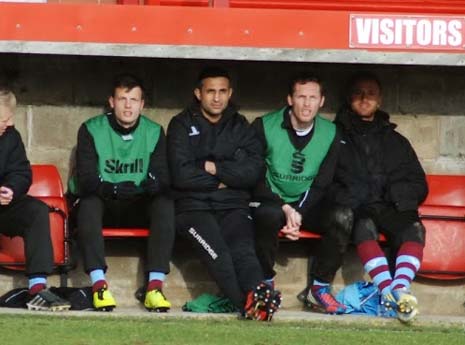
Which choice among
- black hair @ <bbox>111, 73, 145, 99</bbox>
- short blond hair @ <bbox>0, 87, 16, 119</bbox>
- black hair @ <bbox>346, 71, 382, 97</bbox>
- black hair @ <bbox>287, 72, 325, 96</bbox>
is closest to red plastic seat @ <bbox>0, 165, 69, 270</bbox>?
short blond hair @ <bbox>0, 87, 16, 119</bbox>

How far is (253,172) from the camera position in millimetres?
8453

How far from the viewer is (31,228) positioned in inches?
314

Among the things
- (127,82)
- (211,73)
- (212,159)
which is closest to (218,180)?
(212,159)

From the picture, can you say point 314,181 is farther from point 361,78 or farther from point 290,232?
point 361,78

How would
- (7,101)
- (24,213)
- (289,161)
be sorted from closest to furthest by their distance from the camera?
(24,213)
(7,101)
(289,161)

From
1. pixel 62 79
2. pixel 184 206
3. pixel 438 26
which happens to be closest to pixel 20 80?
pixel 62 79

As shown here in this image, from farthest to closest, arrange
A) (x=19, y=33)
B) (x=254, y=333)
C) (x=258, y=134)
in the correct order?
(x=258, y=134) < (x=19, y=33) < (x=254, y=333)

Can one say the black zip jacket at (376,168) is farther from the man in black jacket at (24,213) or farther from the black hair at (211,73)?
the man in black jacket at (24,213)

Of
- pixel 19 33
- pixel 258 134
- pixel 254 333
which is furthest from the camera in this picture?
pixel 258 134

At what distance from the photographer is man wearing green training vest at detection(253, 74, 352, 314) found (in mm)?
8359

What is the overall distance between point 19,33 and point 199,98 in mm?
1216

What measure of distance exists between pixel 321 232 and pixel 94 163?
142 cm

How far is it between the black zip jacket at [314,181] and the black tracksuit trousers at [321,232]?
14 cm

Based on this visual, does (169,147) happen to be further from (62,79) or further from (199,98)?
(62,79)
